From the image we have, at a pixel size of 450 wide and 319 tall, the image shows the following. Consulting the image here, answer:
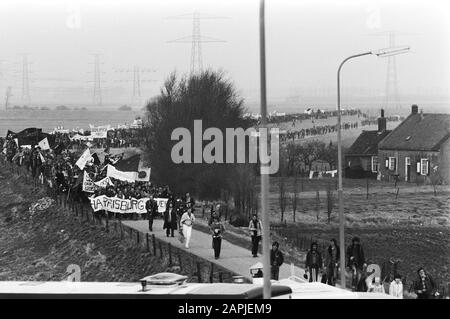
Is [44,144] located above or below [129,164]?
above

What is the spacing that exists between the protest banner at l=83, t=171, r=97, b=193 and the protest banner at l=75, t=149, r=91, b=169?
0.12 metres

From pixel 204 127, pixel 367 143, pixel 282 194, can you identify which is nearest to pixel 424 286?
pixel 367 143

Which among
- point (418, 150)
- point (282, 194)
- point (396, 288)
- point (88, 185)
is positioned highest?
point (418, 150)

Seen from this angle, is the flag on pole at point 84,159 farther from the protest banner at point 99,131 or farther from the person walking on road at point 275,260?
the person walking on road at point 275,260

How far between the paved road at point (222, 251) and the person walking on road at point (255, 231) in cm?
7

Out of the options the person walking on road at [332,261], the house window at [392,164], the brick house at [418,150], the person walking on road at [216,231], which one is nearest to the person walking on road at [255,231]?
the person walking on road at [216,231]

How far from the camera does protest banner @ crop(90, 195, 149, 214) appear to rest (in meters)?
10.1

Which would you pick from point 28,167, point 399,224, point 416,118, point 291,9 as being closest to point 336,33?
point 291,9

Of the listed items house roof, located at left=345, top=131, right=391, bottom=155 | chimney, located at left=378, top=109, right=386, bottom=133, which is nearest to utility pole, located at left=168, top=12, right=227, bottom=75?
house roof, located at left=345, top=131, right=391, bottom=155

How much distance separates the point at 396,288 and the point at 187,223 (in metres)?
2.32

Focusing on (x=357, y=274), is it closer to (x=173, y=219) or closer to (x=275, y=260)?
(x=275, y=260)

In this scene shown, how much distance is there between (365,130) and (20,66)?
3841mm

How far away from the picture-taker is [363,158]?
9.95 m

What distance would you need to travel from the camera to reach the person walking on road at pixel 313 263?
31.8 ft
